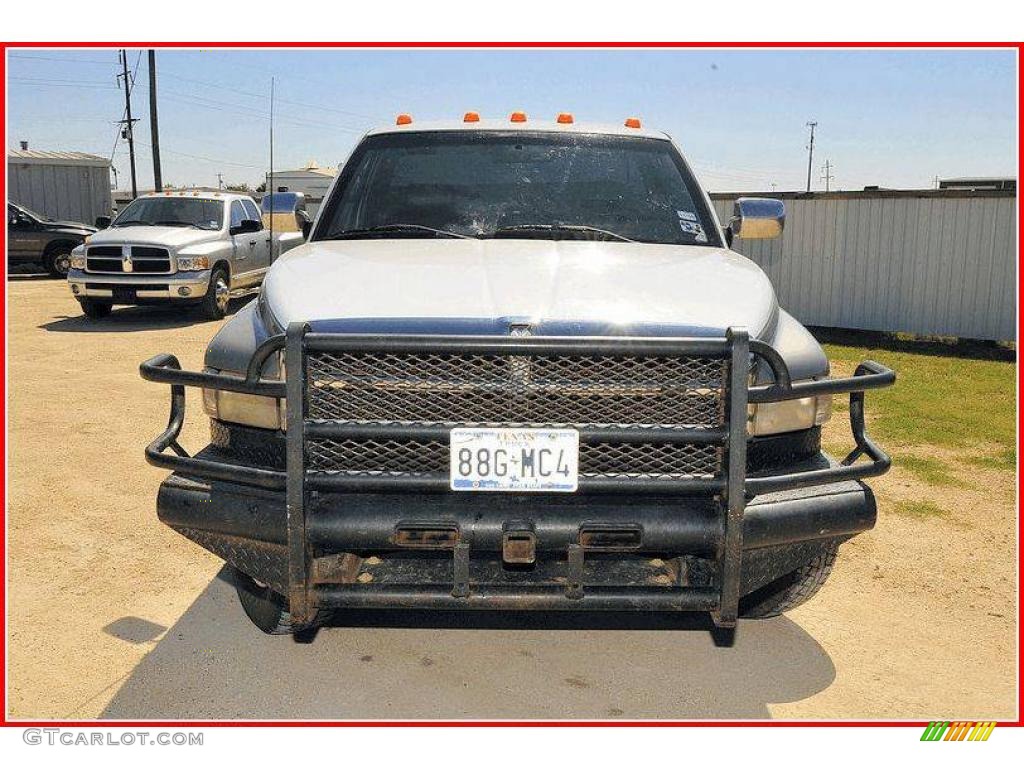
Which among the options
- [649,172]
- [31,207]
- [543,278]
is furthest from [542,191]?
[31,207]

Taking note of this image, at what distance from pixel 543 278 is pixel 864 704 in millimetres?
1895

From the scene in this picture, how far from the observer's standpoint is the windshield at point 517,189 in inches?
173

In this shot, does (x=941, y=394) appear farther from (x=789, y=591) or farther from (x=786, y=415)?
(x=786, y=415)

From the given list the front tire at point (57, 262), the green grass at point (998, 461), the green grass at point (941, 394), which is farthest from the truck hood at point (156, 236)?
the green grass at point (998, 461)

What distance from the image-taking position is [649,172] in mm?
4660

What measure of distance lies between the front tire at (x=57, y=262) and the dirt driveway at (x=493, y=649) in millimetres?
19607

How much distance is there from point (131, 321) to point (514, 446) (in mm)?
13131

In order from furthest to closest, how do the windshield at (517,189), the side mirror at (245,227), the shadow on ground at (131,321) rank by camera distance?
the side mirror at (245,227), the shadow on ground at (131,321), the windshield at (517,189)

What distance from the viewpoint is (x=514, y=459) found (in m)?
2.96

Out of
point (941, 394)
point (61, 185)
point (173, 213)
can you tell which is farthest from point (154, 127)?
point (941, 394)

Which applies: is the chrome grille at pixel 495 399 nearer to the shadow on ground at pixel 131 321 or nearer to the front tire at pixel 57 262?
the shadow on ground at pixel 131 321

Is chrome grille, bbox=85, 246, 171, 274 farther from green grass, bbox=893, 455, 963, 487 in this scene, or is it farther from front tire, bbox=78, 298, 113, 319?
green grass, bbox=893, 455, 963, 487

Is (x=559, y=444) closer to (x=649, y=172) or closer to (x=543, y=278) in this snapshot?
(x=543, y=278)
